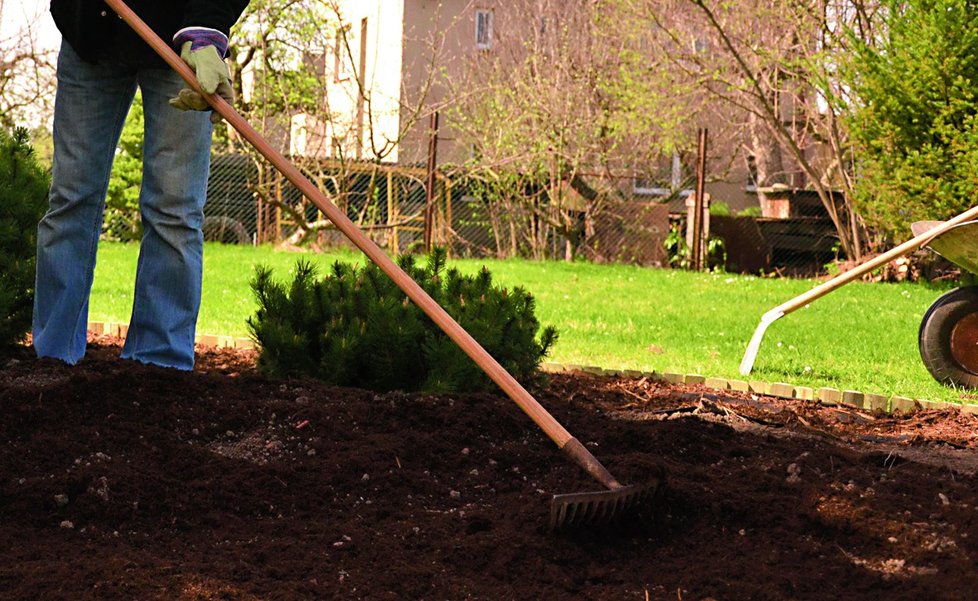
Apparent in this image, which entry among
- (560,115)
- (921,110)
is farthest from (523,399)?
(560,115)

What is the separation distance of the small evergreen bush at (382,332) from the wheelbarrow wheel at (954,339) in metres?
1.96

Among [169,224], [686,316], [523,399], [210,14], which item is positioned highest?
[210,14]

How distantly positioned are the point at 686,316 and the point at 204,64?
5594mm

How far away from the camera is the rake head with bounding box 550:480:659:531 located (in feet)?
8.34

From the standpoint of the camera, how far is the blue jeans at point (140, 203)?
3.80m

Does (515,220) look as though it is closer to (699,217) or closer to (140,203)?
(699,217)

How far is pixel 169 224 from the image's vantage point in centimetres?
382

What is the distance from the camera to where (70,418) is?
3.26m

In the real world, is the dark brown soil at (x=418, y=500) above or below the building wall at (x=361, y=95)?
below

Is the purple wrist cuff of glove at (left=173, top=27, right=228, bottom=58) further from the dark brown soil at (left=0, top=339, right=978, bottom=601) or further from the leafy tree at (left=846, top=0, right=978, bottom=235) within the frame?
the leafy tree at (left=846, top=0, right=978, bottom=235)

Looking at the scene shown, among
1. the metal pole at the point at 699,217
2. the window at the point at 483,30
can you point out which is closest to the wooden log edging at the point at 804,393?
the metal pole at the point at 699,217

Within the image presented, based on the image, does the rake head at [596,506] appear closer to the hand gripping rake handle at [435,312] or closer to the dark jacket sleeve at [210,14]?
the hand gripping rake handle at [435,312]

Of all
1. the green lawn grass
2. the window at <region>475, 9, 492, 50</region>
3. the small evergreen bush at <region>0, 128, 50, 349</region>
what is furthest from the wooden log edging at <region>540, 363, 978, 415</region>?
the window at <region>475, 9, 492, 50</region>

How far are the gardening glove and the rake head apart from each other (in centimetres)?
158
